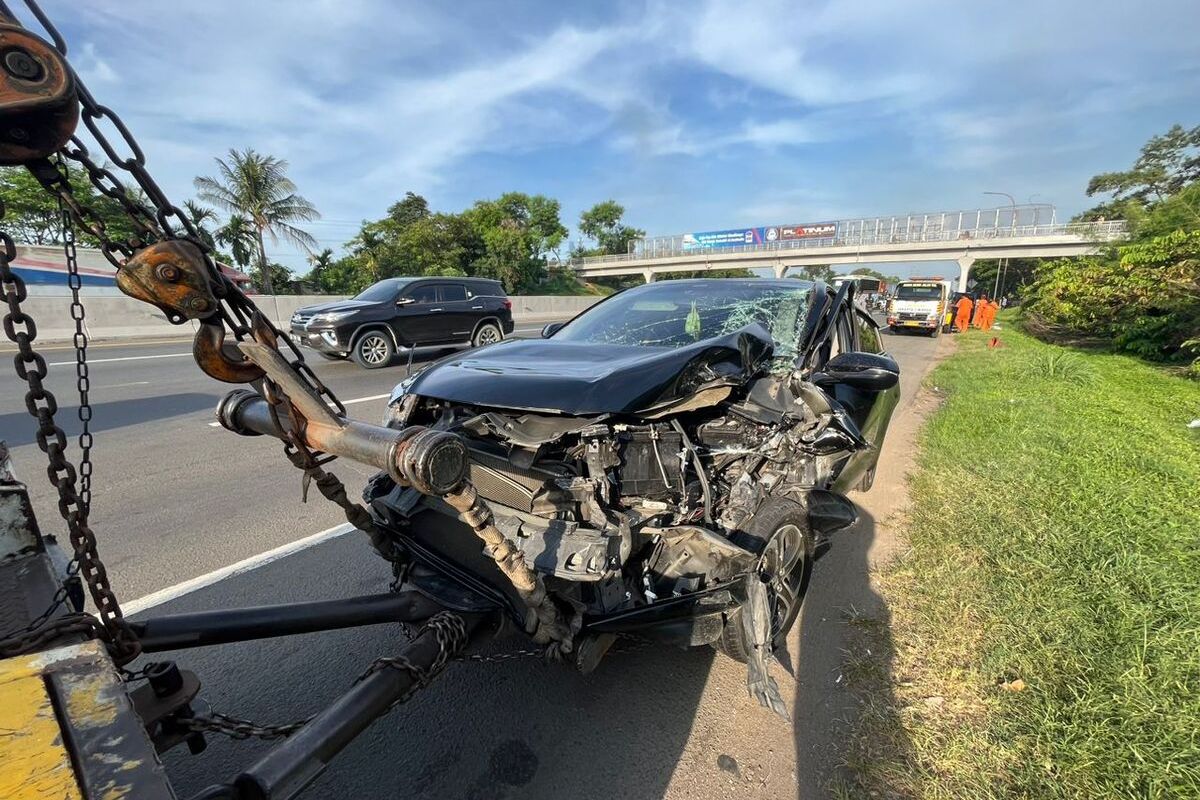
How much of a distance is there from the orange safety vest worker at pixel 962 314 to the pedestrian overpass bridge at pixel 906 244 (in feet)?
45.9

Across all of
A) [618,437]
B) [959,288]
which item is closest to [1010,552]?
[618,437]

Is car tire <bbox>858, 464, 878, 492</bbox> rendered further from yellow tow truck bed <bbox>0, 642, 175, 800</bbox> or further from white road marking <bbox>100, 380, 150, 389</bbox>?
white road marking <bbox>100, 380, 150, 389</bbox>

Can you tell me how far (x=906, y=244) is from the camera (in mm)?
44906

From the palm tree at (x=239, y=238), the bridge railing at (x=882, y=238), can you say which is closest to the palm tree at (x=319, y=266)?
the palm tree at (x=239, y=238)

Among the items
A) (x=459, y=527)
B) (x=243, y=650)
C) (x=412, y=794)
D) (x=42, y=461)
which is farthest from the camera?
(x=42, y=461)

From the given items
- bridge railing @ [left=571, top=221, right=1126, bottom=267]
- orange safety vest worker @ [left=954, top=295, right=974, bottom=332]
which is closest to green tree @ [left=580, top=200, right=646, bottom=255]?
bridge railing @ [left=571, top=221, right=1126, bottom=267]

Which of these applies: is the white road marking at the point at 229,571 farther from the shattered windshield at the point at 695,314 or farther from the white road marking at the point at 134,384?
the white road marking at the point at 134,384

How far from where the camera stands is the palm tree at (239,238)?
35.9 meters

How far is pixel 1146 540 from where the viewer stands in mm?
3627

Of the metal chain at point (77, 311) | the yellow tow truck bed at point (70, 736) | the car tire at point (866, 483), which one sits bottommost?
the car tire at point (866, 483)

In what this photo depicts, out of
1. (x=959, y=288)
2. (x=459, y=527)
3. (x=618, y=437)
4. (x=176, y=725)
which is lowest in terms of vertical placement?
(x=959, y=288)

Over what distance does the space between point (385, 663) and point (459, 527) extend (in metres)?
0.72

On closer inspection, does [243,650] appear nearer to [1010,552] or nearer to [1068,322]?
[1010,552]

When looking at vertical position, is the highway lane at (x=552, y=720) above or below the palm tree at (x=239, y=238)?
below
